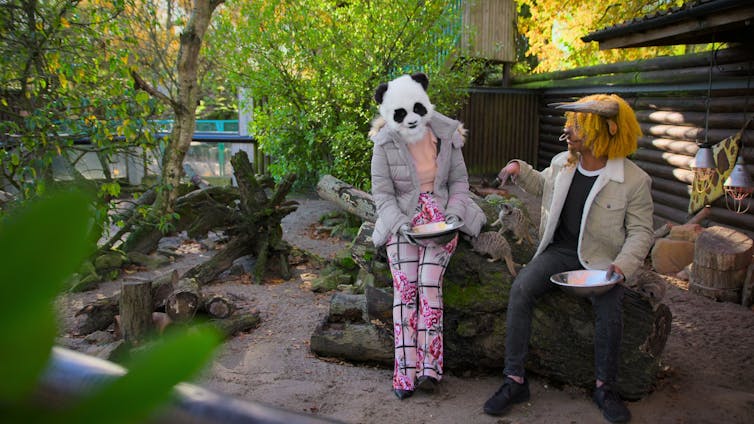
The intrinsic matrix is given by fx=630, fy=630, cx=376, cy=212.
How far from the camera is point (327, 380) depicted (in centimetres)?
452

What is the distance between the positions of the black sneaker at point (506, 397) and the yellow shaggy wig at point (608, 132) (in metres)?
1.55

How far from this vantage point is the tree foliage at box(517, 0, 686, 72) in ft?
43.0

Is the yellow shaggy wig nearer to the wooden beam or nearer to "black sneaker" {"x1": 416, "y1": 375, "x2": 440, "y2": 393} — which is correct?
"black sneaker" {"x1": 416, "y1": 375, "x2": 440, "y2": 393}

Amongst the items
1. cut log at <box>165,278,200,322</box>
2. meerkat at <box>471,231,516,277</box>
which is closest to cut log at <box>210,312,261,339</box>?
cut log at <box>165,278,200,322</box>

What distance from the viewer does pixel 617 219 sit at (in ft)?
13.0

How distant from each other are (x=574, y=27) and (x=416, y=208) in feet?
37.8

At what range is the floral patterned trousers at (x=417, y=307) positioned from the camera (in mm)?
4238

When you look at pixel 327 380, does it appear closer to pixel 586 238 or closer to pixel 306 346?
pixel 306 346

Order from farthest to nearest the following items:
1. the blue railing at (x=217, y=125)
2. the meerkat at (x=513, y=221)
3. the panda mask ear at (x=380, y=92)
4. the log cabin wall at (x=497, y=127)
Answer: the blue railing at (x=217, y=125) → the log cabin wall at (x=497, y=127) → the meerkat at (x=513, y=221) → the panda mask ear at (x=380, y=92)

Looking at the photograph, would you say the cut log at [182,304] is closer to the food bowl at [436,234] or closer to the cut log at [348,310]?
the cut log at [348,310]

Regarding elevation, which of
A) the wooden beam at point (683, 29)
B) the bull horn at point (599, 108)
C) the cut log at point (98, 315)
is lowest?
the cut log at point (98, 315)

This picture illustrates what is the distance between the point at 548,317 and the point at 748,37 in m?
4.90

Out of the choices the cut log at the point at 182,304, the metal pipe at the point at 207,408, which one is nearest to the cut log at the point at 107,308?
the cut log at the point at 182,304

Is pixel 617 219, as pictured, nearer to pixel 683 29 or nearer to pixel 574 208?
pixel 574 208
